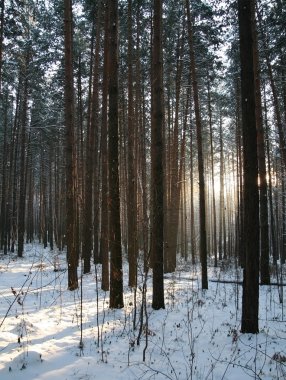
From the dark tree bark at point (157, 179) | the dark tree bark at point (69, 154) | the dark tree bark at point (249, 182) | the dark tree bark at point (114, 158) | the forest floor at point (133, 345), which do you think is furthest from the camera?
the dark tree bark at point (69, 154)

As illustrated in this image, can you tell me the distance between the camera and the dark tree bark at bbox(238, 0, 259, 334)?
632 cm

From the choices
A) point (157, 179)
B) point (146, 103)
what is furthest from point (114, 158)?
point (146, 103)

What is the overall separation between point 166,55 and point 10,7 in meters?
7.27

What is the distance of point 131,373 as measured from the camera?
464 cm

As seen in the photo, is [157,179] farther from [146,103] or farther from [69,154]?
[146,103]

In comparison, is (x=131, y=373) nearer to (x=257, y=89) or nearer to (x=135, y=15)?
(x=257, y=89)

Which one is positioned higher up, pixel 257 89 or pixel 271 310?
pixel 257 89

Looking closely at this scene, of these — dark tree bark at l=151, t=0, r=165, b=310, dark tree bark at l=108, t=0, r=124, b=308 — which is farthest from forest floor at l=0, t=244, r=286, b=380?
dark tree bark at l=108, t=0, r=124, b=308

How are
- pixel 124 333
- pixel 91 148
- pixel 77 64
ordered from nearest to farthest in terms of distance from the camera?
1. pixel 124 333
2. pixel 91 148
3. pixel 77 64

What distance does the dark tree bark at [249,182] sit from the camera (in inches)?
249

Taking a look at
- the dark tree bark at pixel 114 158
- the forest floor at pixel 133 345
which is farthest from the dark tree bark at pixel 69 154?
the dark tree bark at pixel 114 158

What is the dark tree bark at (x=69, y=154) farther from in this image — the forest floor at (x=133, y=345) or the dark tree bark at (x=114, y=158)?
the dark tree bark at (x=114, y=158)

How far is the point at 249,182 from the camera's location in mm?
6348

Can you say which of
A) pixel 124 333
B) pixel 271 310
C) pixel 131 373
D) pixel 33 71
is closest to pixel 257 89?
pixel 271 310
